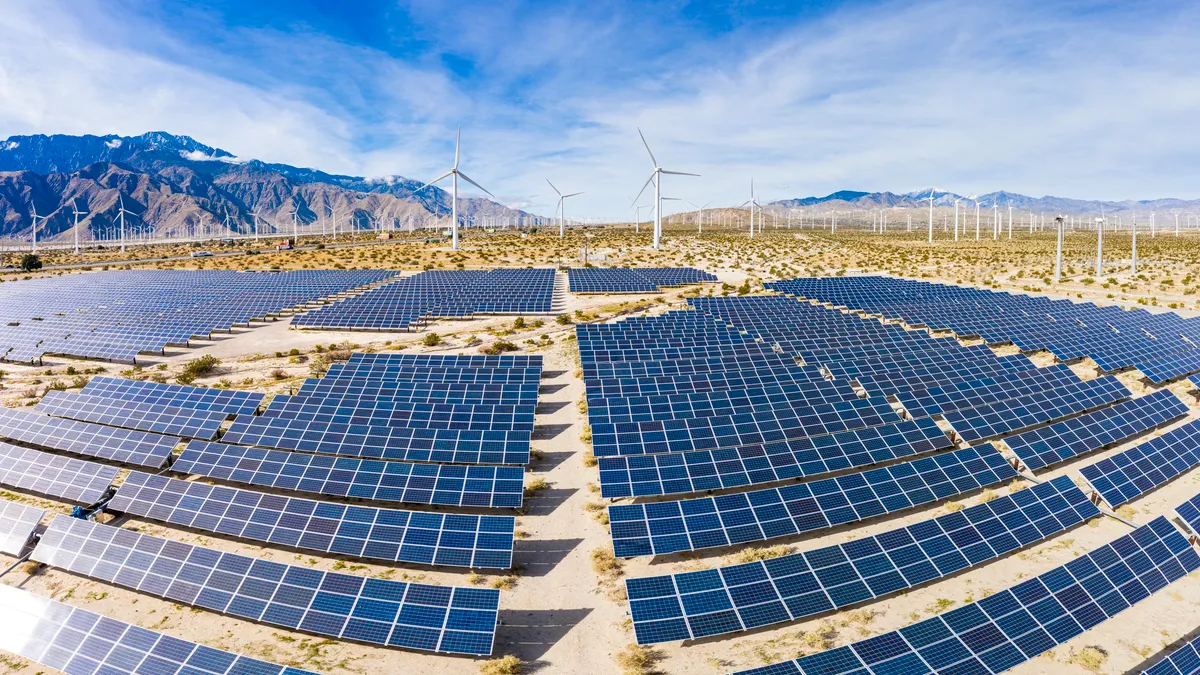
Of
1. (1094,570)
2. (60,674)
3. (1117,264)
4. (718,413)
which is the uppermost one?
(1117,264)

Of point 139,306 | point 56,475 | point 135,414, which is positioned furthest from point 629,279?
point 56,475

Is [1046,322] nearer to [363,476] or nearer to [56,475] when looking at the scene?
[363,476]

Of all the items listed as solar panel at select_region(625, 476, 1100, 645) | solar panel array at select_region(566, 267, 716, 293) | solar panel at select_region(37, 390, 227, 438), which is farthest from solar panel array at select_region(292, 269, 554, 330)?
solar panel at select_region(625, 476, 1100, 645)

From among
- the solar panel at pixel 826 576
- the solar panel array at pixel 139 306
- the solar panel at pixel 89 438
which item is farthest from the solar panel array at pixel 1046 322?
the solar panel array at pixel 139 306

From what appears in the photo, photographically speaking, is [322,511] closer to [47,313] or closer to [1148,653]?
[1148,653]

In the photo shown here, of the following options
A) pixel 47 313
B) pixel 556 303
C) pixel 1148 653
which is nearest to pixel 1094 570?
pixel 1148 653

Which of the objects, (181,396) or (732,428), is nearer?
(732,428)

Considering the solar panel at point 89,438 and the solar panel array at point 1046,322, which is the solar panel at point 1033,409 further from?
the solar panel at point 89,438
